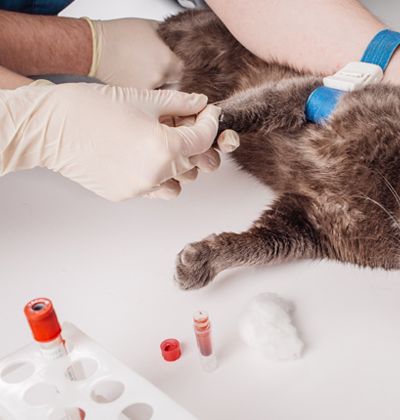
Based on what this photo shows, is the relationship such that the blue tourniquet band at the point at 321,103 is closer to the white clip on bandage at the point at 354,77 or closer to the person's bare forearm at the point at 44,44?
the white clip on bandage at the point at 354,77

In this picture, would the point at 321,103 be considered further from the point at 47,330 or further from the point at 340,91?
the point at 47,330

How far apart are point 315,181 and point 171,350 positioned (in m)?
0.59

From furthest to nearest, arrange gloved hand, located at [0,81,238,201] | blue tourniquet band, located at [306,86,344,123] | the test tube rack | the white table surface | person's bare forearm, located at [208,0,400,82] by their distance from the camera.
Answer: person's bare forearm, located at [208,0,400,82] → blue tourniquet band, located at [306,86,344,123] → gloved hand, located at [0,81,238,201] → the white table surface → the test tube rack

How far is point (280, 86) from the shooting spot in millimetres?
1502

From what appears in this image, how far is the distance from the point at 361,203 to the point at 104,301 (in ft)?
2.15

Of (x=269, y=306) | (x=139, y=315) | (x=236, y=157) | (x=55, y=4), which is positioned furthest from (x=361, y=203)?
(x=55, y=4)

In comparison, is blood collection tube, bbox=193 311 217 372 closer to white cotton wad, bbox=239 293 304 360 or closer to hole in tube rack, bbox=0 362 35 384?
white cotton wad, bbox=239 293 304 360

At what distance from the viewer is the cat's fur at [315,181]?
1.29m

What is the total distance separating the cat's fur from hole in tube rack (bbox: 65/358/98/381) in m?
0.33

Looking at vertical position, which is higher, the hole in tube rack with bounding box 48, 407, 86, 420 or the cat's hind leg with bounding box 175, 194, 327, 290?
the hole in tube rack with bounding box 48, 407, 86, 420

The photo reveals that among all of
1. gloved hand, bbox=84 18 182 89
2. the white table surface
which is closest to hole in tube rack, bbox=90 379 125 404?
the white table surface

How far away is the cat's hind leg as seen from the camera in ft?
4.16

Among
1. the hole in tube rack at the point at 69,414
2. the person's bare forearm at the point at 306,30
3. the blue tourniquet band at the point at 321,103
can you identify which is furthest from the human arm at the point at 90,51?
the hole in tube rack at the point at 69,414

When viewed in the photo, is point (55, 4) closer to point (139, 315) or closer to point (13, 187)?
point (13, 187)
